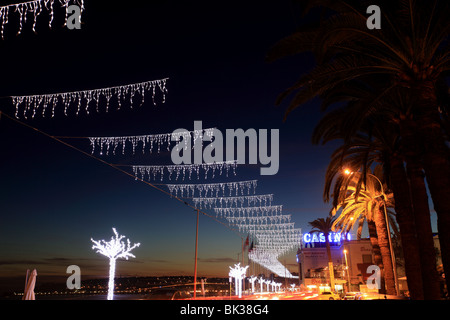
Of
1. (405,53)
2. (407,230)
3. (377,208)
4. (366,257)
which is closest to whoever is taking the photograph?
(405,53)

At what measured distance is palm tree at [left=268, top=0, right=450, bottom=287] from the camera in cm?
986

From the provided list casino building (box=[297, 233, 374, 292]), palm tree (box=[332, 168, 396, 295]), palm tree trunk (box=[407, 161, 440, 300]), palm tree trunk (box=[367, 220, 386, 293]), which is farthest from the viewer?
casino building (box=[297, 233, 374, 292])

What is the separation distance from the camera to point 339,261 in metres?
102

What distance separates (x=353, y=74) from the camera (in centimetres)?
1198

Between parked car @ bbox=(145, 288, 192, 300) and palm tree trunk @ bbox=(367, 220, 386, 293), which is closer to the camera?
parked car @ bbox=(145, 288, 192, 300)

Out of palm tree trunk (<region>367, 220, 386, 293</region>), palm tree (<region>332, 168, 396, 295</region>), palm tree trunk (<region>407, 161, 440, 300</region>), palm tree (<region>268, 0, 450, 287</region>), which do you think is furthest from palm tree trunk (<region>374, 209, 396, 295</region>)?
palm tree (<region>268, 0, 450, 287</region>)

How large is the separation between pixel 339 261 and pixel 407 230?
9395cm

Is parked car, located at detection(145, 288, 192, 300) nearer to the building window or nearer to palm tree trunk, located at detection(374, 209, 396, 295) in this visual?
palm tree trunk, located at detection(374, 209, 396, 295)

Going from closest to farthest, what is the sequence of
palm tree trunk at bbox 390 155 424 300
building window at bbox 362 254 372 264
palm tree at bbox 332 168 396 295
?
palm tree trunk at bbox 390 155 424 300 → palm tree at bbox 332 168 396 295 → building window at bbox 362 254 372 264

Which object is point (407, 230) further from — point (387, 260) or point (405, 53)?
point (387, 260)

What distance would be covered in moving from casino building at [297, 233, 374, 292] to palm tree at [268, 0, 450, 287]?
35.9 meters

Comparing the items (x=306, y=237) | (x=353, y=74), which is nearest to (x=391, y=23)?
(x=353, y=74)

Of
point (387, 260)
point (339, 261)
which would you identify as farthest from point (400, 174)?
point (339, 261)
